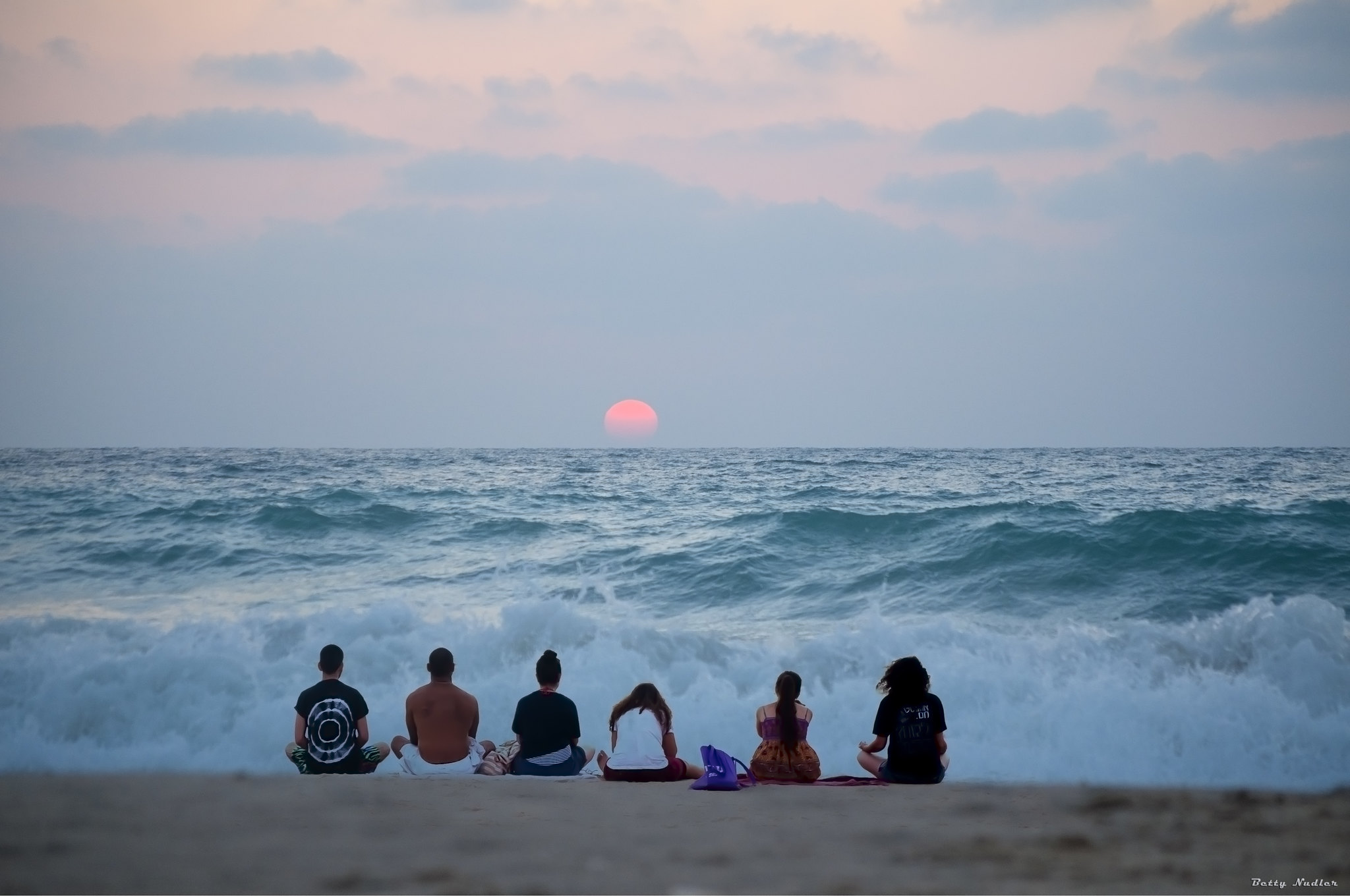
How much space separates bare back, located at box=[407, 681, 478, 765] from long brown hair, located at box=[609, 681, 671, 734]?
4.18 ft

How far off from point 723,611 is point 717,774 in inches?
265

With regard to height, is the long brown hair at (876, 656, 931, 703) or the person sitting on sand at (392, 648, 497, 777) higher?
the long brown hair at (876, 656, 931, 703)

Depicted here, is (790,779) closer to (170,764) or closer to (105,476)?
(170,764)

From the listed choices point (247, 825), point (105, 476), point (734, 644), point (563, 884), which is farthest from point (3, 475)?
point (563, 884)

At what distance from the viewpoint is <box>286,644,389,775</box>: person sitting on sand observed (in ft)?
22.6

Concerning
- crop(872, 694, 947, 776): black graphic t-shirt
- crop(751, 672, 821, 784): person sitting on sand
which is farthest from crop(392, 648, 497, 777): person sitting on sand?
crop(872, 694, 947, 776): black graphic t-shirt

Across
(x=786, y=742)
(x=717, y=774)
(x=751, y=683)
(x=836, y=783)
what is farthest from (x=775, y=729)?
(x=751, y=683)

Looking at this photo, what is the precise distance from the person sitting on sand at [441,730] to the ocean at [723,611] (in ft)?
3.90

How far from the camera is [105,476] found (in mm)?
25391

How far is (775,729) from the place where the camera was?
21.7 ft

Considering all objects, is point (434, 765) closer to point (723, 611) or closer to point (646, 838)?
point (646, 838)

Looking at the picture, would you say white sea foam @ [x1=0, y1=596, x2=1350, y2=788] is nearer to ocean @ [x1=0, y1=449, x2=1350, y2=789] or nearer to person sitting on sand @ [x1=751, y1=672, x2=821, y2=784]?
ocean @ [x1=0, y1=449, x2=1350, y2=789]

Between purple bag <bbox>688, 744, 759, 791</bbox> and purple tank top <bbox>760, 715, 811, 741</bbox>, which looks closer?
purple bag <bbox>688, 744, 759, 791</bbox>

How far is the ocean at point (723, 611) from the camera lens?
27.8ft
